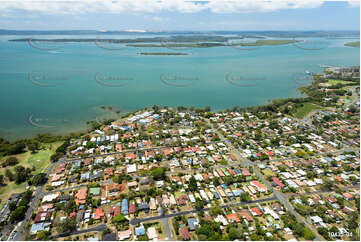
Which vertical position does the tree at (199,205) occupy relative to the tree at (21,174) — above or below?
below

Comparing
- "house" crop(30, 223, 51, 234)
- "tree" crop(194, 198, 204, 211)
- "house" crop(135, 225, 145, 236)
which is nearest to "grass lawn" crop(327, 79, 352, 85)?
"tree" crop(194, 198, 204, 211)

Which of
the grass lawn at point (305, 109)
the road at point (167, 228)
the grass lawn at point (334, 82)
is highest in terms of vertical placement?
the grass lawn at point (334, 82)

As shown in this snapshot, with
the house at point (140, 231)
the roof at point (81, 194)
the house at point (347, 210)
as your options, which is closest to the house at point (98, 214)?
the roof at point (81, 194)

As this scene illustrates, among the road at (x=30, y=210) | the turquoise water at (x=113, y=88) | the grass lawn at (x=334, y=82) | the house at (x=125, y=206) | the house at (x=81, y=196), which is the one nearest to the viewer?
the road at (x=30, y=210)

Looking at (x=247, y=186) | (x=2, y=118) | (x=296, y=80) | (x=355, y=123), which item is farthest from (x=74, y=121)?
(x=296, y=80)

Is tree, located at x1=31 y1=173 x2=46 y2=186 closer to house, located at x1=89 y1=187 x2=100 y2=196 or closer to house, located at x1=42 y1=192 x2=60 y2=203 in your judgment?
house, located at x1=42 y1=192 x2=60 y2=203

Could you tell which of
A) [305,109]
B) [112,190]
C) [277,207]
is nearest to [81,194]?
[112,190]

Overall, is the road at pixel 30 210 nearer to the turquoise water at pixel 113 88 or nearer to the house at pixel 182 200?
the house at pixel 182 200

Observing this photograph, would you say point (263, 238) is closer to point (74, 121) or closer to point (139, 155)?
point (139, 155)
